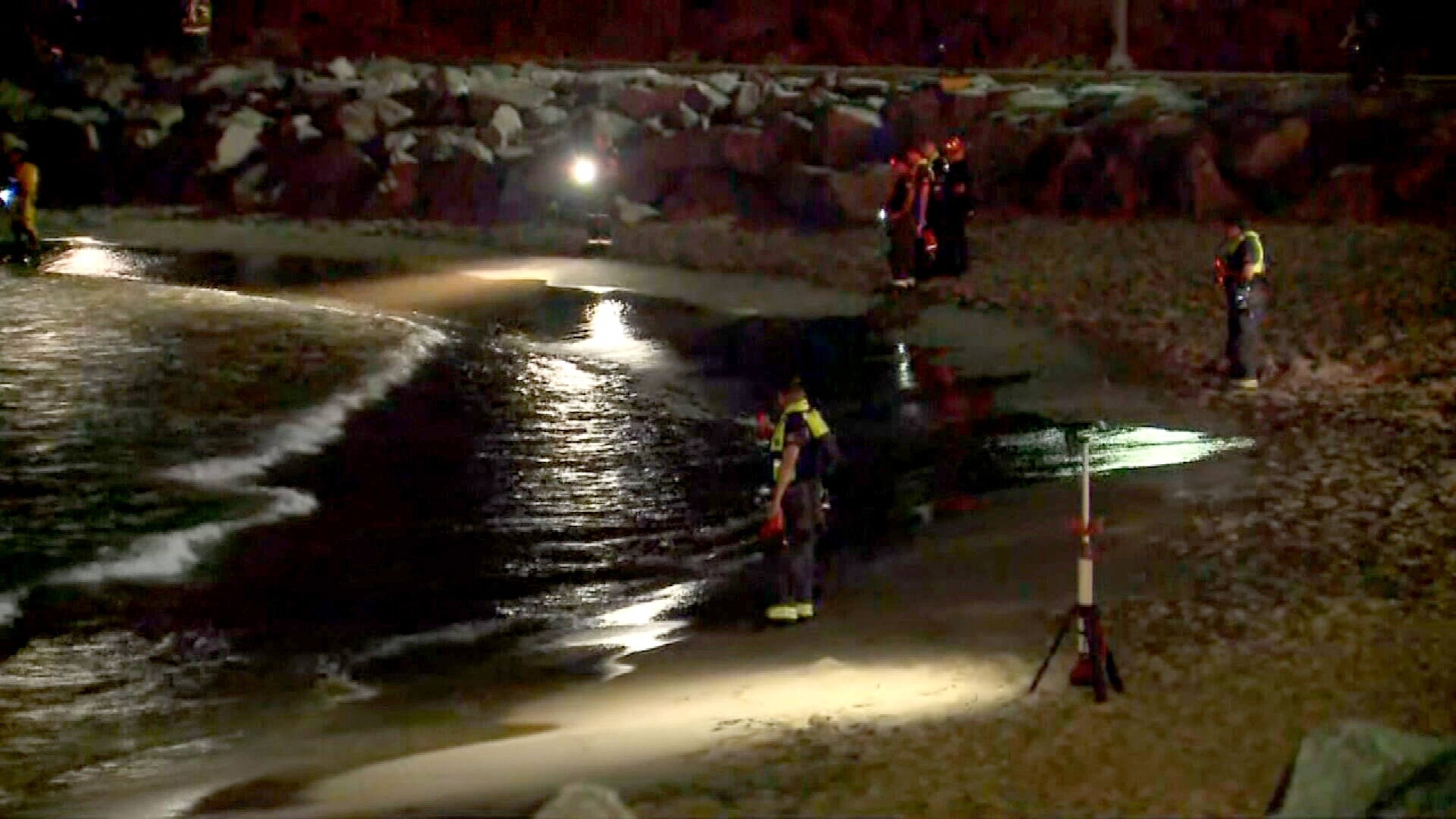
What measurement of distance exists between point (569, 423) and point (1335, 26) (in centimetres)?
2583

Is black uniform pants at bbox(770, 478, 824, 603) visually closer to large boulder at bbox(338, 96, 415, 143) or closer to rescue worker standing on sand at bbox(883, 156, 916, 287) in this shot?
rescue worker standing on sand at bbox(883, 156, 916, 287)

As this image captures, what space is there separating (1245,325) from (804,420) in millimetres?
7565

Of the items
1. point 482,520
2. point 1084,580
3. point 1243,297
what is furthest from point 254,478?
point 1243,297

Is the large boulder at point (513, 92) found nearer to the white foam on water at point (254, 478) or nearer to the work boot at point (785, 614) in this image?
the white foam on water at point (254, 478)

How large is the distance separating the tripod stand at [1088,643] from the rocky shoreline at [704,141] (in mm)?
18793

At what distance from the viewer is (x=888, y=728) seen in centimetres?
889

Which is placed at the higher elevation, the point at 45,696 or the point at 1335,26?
the point at 1335,26

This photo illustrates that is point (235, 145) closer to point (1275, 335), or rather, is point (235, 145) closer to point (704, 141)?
point (704, 141)

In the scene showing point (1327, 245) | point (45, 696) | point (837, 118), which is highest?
point (837, 118)

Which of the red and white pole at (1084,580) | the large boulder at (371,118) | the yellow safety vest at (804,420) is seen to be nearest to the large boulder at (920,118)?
the large boulder at (371,118)

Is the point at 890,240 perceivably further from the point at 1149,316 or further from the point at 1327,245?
the point at 1327,245

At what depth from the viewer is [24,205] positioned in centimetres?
→ 2616

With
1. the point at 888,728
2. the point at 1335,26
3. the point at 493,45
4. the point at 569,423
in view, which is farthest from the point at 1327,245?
the point at 493,45

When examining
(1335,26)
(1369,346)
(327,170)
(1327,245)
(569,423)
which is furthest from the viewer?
(1335,26)
